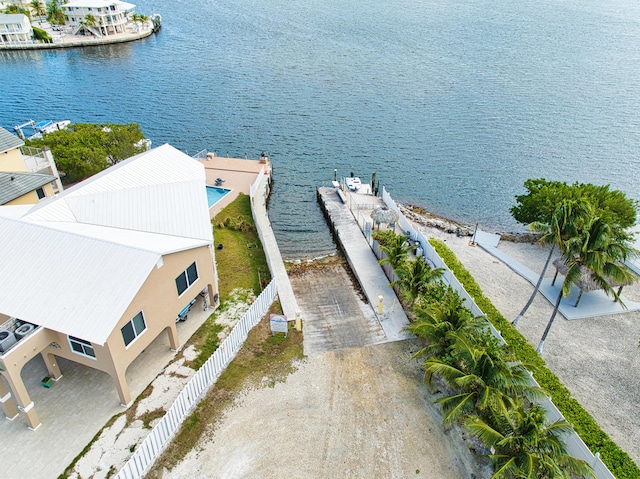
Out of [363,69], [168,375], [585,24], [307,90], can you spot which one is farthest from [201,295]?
[585,24]

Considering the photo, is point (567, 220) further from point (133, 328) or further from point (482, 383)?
point (133, 328)

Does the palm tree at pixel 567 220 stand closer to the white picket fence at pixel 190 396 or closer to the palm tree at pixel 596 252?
the palm tree at pixel 596 252

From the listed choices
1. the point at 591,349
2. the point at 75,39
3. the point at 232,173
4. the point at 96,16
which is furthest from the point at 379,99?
the point at 75,39

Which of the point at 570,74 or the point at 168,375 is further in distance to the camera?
the point at 570,74

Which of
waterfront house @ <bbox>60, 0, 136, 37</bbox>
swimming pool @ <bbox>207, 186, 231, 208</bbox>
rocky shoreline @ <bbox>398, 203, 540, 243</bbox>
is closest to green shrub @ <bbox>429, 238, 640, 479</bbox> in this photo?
rocky shoreline @ <bbox>398, 203, 540, 243</bbox>

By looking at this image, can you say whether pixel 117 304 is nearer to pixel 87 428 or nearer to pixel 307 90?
pixel 87 428

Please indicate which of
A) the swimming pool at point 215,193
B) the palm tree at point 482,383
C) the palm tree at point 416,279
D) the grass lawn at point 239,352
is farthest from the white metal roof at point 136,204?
the palm tree at point 482,383

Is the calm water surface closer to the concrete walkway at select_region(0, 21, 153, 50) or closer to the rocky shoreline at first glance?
the rocky shoreline
